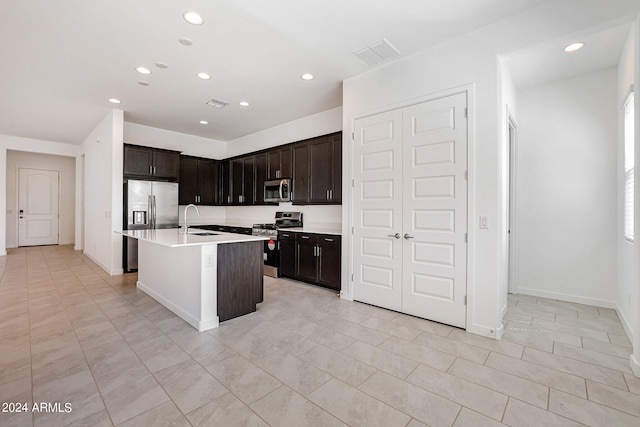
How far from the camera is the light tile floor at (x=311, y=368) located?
1.68 metres

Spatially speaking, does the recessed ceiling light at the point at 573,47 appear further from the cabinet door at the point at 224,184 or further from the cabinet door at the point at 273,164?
the cabinet door at the point at 224,184

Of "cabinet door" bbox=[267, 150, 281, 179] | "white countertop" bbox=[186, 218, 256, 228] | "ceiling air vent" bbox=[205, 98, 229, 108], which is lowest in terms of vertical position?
"white countertop" bbox=[186, 218, 256, 228]

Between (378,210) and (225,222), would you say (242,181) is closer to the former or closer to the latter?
(225,222)

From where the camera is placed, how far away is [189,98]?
14.8 ft

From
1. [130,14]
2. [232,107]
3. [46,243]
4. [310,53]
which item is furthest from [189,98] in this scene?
[46,243]

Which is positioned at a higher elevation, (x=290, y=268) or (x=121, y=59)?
(x=121, y=59)

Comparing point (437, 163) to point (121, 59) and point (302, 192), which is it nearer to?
point (302, 192)

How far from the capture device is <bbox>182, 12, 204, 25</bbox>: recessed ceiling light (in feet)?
8.48

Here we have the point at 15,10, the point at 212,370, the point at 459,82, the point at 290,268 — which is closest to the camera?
the point at 212,370

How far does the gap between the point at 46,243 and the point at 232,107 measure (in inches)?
325

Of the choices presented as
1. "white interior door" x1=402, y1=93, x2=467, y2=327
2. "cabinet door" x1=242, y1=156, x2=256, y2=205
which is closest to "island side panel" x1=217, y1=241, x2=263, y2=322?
"white interior door" x1=402, y1=93, x2=467, y2=327

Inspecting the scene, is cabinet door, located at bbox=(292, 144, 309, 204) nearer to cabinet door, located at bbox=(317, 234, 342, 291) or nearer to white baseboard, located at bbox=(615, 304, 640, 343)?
cabinet door, located at bbox=(317, 234, 342, 291)

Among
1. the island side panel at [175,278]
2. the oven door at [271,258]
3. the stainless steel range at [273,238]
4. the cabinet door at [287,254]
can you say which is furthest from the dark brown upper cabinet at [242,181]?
the island side panel at [175,278]

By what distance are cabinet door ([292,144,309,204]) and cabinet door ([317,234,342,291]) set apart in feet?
3.36
